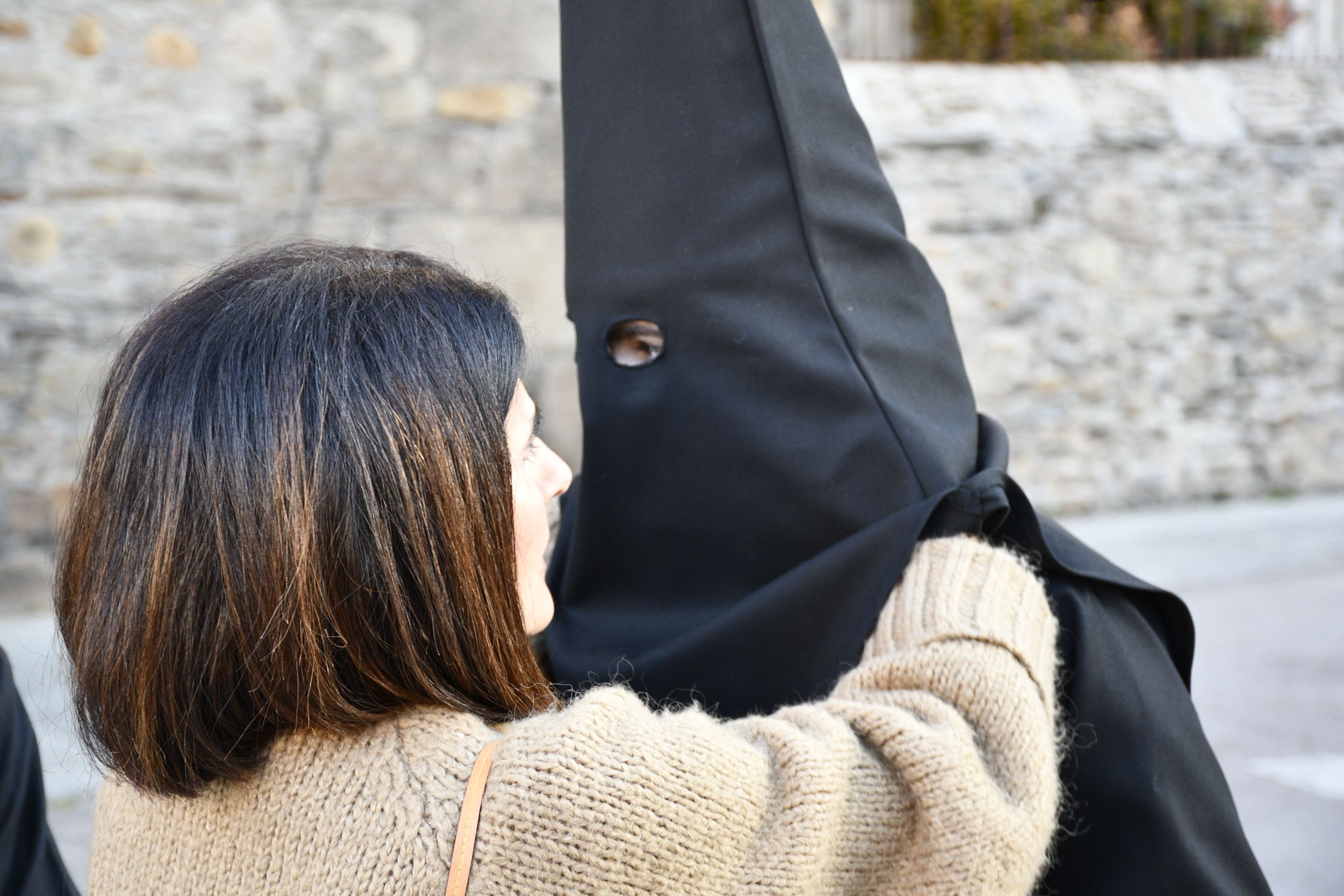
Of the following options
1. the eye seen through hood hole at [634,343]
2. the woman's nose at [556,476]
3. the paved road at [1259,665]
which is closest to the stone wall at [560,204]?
the paved road at [1259,665]

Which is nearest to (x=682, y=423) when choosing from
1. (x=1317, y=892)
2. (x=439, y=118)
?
(x=1317, y=892)

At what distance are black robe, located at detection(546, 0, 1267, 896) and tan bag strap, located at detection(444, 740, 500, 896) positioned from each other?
0.43 m

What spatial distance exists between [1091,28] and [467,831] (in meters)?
5.76

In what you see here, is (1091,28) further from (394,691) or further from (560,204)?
(394,691)

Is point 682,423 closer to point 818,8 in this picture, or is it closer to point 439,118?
point 439,118

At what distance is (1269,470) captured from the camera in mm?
5484

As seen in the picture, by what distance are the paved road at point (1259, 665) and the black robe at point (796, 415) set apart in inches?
46.4

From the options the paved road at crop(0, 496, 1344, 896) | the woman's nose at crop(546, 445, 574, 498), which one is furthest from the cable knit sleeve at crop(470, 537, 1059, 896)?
the paved road at crop(0, 496, 1344, 896)

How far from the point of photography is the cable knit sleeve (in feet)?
2.94

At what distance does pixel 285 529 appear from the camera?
3.08 ft

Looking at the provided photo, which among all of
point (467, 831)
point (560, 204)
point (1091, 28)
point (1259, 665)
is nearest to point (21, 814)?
point (467, 831)

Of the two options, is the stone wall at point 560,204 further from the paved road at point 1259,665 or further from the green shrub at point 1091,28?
the paved road at point 1259,665

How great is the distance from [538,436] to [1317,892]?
2.30 m

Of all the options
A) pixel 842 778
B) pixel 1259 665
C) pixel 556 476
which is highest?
pixel 556 476
